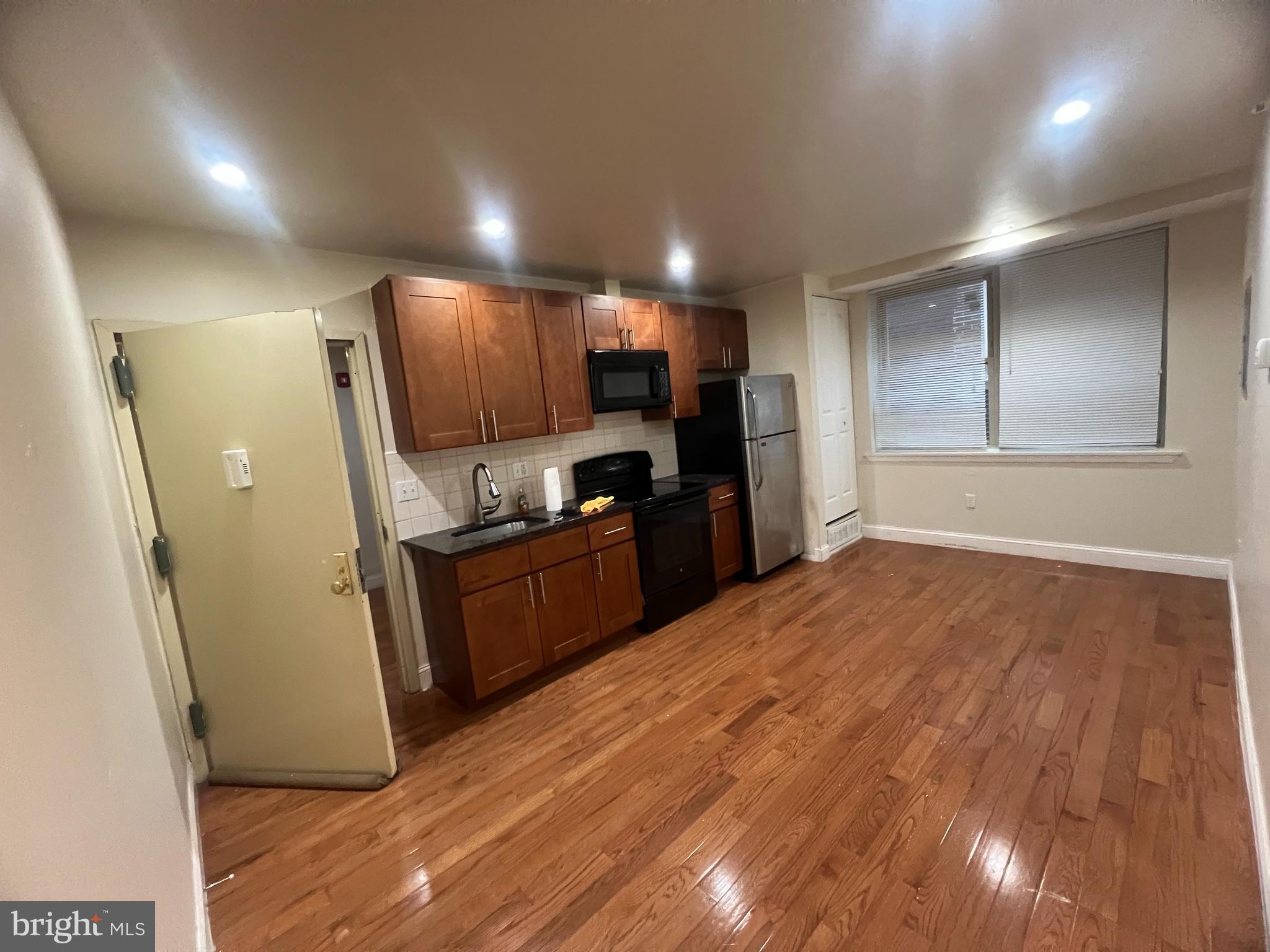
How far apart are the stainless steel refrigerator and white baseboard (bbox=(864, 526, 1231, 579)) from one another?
1.16m

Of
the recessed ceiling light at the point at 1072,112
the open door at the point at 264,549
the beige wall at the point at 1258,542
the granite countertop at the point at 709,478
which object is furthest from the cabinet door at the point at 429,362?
the beige wall at the point at 1258,542

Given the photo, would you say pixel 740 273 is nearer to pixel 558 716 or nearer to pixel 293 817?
pixel 558 716

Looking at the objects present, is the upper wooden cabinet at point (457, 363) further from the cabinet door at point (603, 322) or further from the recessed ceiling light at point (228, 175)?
the recessed ceiling light at point (228, 175)

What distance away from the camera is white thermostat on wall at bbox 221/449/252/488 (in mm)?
1991

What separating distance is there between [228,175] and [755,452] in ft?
10.7

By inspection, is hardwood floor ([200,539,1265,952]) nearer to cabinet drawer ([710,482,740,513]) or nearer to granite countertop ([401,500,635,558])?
granite countertop ([401,500,635,558])

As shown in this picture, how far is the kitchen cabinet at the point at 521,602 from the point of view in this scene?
256cm

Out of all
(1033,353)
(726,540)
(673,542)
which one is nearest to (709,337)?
(726,540)

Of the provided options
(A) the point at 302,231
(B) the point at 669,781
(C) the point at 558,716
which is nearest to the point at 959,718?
(B) the point at 669,781

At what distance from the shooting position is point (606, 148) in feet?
6.11

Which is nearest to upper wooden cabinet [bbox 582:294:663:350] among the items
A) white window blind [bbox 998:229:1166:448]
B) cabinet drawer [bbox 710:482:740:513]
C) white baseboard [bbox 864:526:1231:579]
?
cabinet drawer [bbox 710:482:740:513]

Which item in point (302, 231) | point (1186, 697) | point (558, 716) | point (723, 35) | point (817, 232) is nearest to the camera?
point (723, 35)

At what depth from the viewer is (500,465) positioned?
324cm

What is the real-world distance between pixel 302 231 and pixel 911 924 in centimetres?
343
